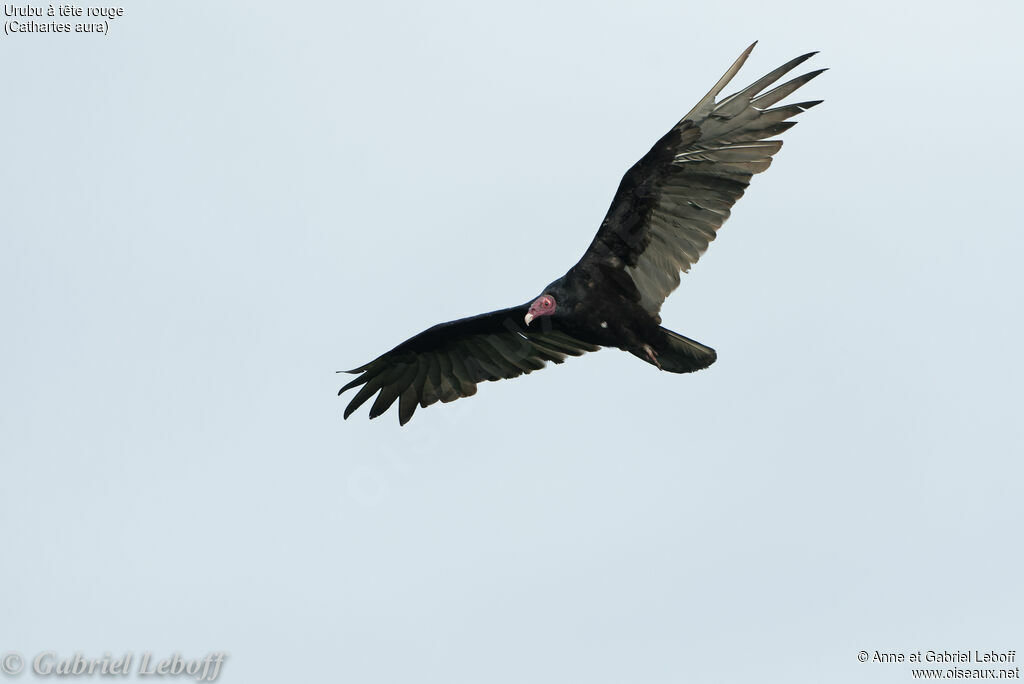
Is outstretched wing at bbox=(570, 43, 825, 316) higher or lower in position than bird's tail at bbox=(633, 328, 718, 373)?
higher

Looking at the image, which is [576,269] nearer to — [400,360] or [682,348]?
[682,348]

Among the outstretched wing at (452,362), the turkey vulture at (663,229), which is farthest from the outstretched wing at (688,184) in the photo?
the outstretched wing at (452,362)

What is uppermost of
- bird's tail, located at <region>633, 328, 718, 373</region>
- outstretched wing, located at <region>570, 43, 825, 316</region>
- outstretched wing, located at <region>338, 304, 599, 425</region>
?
outstretched wing, located at <region>570, 43, 825, 316</region>

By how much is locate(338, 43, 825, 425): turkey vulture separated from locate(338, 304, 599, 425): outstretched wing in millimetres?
140

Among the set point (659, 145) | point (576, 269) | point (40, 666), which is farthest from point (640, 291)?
point (40, 666)

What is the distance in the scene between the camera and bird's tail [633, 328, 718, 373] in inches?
394

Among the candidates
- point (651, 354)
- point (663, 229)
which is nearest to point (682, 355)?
point (651, 354)

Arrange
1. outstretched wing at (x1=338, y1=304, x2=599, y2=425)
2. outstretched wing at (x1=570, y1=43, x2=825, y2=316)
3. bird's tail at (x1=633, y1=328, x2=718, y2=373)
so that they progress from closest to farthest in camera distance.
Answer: outstretched wing at (x1=570, y1=43, x2=825, y2=316), bird's tail at (x1=633, y1=328, x2=718, y2=373), outstretched wing at (x1=338, y1=304, x2=599, y2=425)

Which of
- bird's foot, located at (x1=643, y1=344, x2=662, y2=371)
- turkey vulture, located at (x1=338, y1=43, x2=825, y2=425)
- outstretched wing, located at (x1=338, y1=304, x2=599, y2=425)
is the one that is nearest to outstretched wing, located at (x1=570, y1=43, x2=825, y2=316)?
turkey vulture, located at (x1=338, y1=43, x2=825, y2=425)

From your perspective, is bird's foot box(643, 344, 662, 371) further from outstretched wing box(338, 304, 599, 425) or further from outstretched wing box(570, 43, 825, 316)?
outstretched wing box(338, 304, 599, 425)

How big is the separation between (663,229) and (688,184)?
1.25 feet

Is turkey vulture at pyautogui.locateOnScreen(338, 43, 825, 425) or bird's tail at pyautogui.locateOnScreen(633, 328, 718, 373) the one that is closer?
Answer: turkey vulture at pyautogui.locateOnScreen(338, 43, 825, 425)

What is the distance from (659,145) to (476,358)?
2682 mm

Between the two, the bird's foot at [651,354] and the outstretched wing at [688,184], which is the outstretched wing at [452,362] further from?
the outstretched wing at [688,184]
